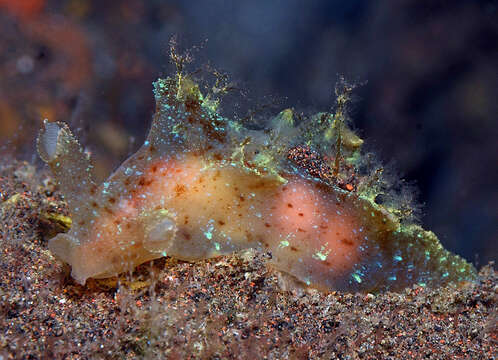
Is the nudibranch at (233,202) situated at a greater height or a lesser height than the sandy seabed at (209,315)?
greater

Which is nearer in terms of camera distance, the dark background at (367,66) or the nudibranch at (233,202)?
the nudibranch at (233,202)

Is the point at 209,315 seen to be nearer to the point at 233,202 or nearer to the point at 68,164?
the point at 233,202

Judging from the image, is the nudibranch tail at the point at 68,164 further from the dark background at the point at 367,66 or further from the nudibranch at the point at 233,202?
the dark background at the point at 367,66

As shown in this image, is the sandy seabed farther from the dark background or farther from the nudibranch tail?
the dark background

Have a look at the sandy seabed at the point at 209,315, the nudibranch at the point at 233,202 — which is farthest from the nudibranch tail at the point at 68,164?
the sandy seabed at the point at 209,315

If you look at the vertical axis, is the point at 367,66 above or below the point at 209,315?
above


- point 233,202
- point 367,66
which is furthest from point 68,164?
point 367,66

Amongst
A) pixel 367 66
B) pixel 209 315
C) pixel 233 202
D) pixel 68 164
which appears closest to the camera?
pixel 209 315
